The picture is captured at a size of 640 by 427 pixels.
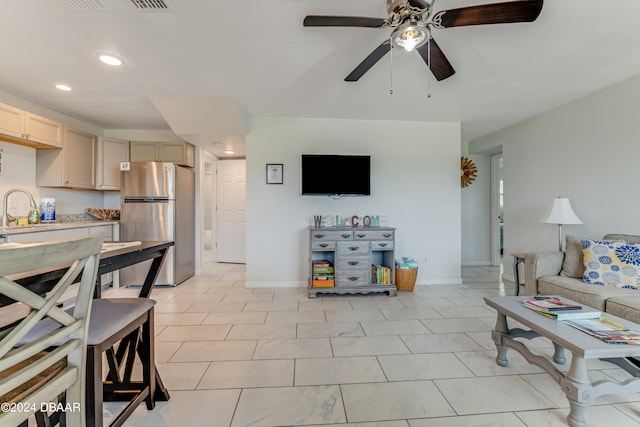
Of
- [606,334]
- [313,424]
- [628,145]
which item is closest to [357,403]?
[313,424]

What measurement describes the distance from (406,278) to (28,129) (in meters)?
4.81

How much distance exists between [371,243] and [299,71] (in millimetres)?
2153

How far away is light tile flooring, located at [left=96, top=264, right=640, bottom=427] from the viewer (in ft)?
4.79

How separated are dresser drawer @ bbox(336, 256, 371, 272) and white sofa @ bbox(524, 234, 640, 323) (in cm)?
170

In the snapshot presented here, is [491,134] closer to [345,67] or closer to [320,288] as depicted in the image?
[345,67]

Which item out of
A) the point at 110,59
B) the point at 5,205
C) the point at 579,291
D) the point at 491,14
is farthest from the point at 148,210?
the point at 579,291

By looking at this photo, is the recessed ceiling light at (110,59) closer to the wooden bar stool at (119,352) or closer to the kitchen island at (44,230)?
the kitchen island at (44,230)

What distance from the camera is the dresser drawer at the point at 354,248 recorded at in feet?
11.3

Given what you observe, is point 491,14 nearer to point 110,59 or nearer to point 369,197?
point 369,197

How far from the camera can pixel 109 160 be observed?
402 centimetres

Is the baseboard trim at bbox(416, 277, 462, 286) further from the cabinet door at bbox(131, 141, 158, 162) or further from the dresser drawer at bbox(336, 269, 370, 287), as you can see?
the cabinet door at bbox(131, 141, 158, 162)

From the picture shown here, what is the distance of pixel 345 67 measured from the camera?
2436 mm

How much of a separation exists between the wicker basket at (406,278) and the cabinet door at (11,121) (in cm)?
467

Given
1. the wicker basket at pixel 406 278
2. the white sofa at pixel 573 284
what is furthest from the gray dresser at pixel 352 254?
the white sofa at pixel 573 284
